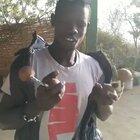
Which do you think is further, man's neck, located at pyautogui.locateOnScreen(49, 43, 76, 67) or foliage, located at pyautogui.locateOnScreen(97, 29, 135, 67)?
foliage, located at pyautogui.locateOnScreen(97, 29, 135, 67)

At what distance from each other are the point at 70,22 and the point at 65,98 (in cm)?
37

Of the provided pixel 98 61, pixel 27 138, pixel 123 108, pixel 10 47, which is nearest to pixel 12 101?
pixel 27 138

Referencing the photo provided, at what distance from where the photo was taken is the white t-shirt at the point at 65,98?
2064 mm

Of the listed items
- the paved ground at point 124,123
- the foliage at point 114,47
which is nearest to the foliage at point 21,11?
the paved ground at point 124,123

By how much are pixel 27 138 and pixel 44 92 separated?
409 millimetres

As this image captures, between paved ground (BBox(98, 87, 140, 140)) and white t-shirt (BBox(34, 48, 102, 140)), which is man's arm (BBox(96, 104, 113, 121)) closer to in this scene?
white t-shirt (BBox(34, 48, 102, 140))

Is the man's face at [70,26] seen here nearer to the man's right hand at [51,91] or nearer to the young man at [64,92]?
the young man at [64,92]

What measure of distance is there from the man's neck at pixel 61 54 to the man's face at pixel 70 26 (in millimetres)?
39

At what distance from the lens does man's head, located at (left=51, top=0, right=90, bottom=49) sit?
2076 mm

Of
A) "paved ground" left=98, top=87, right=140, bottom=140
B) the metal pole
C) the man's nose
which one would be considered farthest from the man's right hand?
"paved ground" left=98, top=87, right=140, bottom=140

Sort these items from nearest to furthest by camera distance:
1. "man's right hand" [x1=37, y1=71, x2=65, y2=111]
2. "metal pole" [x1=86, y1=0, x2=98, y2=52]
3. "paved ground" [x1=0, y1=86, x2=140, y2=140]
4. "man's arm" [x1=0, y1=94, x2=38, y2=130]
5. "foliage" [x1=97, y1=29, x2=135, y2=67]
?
"man's right hand" [x1=37, y1=71, x2=65, y2=111]
"man's arm" [x1=0, y1=94, x2=38, y2=130]
"metal pole" [x1=86, y1=0, x2=98, y2=52]
"paved ground" [x1=0, y1=86, x2=140, y2=140]
"foliage" [x1=97, y1=29, x2=135, y2=67]

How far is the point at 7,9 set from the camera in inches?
341

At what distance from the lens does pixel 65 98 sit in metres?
2.11

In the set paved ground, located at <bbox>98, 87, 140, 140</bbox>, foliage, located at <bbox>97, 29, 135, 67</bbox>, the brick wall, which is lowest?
foliage, located at <bbox>97, 29, 135, 67</bbox>
